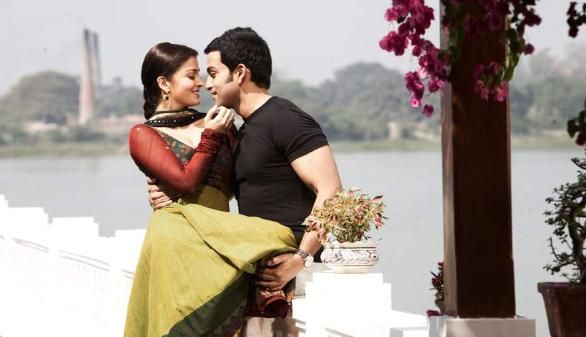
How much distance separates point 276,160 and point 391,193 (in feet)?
149

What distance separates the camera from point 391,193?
163ft

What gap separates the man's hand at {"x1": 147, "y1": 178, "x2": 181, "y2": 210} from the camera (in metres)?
4.41

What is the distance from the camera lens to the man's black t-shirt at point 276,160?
430cm

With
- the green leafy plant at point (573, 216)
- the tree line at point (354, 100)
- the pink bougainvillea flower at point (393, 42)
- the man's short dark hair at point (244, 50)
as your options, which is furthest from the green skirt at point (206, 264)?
the tree line at point (354, 100)

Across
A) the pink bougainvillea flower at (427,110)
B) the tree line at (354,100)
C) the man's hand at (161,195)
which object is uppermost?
the tree line at (354,100)

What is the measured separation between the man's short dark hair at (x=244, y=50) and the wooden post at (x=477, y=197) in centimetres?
118

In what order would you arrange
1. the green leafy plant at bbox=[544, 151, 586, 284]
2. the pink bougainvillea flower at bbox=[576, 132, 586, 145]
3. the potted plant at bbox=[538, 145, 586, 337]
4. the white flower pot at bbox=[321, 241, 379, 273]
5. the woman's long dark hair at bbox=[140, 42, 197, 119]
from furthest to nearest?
1. the woman's long dark hair at bbox=[140, 42, 197, 119]
2. the white flower pot at bbox=[321, 241, 379, 273]
3. the green leafy plant at bbox=[544, 151, 586, 284]
4. the potted plant at bbox=[538, 145, 586, 337]
5. the pink bougainvillea flower at bbox=[576, 132, 586, 145]

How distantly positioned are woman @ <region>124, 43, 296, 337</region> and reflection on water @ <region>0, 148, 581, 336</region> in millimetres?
34474

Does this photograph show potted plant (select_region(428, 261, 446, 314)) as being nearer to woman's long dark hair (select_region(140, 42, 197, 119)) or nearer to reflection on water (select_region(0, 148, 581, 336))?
woman's long dark hair (select_region(140, 42, 197, 119))

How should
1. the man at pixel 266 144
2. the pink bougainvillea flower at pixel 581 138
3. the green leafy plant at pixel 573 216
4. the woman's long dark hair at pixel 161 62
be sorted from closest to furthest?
the pink bougainvillea flower at pixel 581 138, the green leafy plant at pixel 573 216, the man at pixel 266 144, the woman's long dark hair at pixel 161 62

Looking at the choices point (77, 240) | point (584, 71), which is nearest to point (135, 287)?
point (77, 240)

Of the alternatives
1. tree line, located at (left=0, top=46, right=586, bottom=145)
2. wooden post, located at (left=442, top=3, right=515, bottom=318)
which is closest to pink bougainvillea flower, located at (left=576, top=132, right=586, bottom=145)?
Result: wooden post, located at (left=442, top=3, right=515, bottom=318)

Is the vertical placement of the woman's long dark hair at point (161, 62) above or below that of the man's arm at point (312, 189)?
above

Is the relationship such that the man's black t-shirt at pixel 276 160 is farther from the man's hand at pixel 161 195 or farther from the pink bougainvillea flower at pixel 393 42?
the pink bougainvillea flower at pixel 393 42
